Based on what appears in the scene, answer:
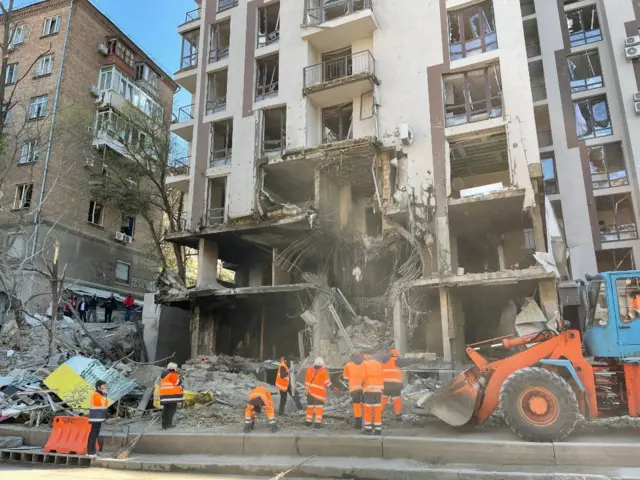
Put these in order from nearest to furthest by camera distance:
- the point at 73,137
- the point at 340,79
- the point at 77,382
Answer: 1. the point at 77,382
2. the point at 340,79
3. the point at 73,137

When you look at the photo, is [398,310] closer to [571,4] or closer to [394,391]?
[394,391]

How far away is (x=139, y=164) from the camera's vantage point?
1110 inches

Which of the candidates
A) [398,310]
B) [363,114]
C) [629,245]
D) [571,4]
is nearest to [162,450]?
[398,310]

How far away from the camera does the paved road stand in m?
7.50

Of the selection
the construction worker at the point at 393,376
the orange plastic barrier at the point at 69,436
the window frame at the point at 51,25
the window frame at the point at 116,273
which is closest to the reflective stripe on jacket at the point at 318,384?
the construction worker at the point at 393,376


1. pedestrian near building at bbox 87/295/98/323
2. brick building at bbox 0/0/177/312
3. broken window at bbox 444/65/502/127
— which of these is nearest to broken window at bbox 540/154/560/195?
broken window at bbox 444/65/502/127

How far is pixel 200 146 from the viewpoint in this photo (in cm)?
2536

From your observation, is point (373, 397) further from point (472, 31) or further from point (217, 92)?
point (217, 92)

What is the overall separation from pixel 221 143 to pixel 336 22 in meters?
8.69

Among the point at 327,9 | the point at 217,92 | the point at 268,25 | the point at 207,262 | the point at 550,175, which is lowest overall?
the point at 207,262

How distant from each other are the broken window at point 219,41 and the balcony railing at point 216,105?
2539 millimetres

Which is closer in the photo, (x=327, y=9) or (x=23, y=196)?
(x=327, y=9)

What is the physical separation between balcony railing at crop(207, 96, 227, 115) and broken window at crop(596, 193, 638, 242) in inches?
853

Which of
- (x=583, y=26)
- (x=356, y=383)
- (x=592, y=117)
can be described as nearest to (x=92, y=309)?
(x=356, y=383)
